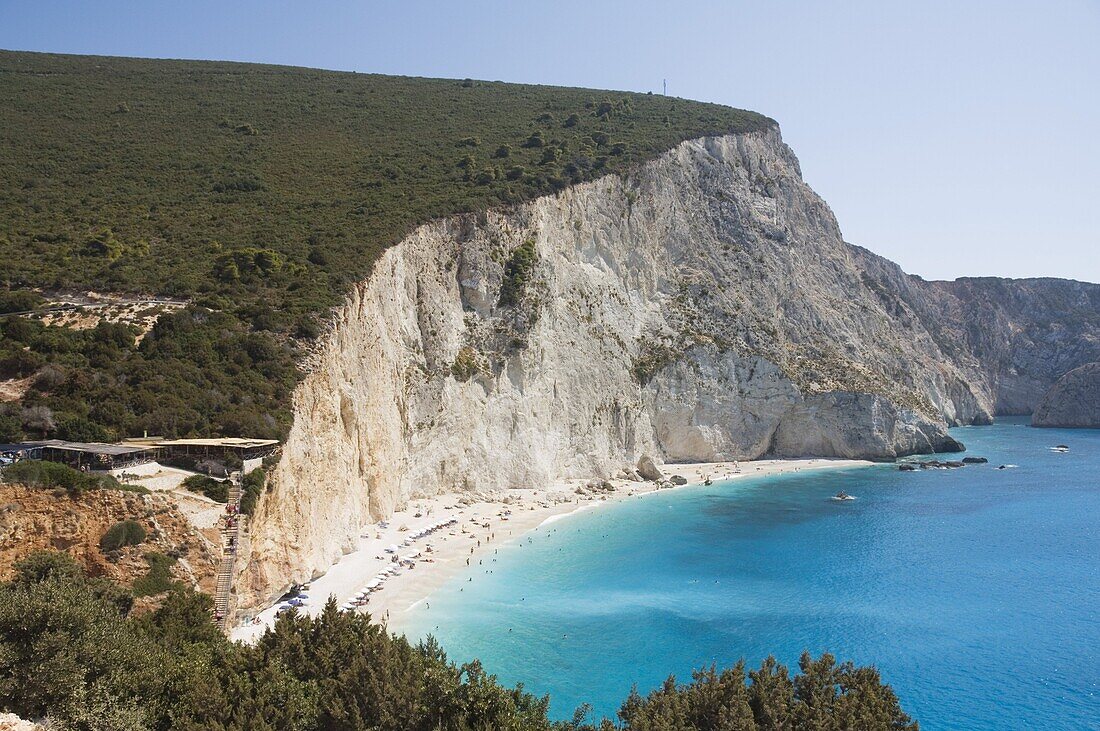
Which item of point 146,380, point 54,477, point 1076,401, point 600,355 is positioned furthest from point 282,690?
point 1076,401

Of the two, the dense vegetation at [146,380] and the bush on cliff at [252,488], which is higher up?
the dense vegetation at [146,380]

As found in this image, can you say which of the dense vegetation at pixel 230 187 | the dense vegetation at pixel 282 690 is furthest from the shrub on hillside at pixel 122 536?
the dense vegetation at pixel 230 187

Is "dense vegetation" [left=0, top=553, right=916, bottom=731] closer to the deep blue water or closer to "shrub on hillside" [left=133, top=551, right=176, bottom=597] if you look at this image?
"shrub on hillside" [left=133, top=551, right=176, bottom=597]

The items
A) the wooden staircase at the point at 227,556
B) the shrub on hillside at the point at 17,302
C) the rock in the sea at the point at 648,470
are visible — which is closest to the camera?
the wooden staircase at the point at 227,556

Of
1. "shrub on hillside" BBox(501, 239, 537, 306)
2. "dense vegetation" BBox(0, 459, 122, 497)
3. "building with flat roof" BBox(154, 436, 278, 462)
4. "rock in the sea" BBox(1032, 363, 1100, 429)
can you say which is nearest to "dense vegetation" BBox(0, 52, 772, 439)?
"shrub on hillside" BBox(501, 239, 537, 306)

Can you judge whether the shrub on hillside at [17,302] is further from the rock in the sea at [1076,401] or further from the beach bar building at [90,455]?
the rock in the sea at [1076,401]

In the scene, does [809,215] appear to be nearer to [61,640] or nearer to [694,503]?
[694,503]
